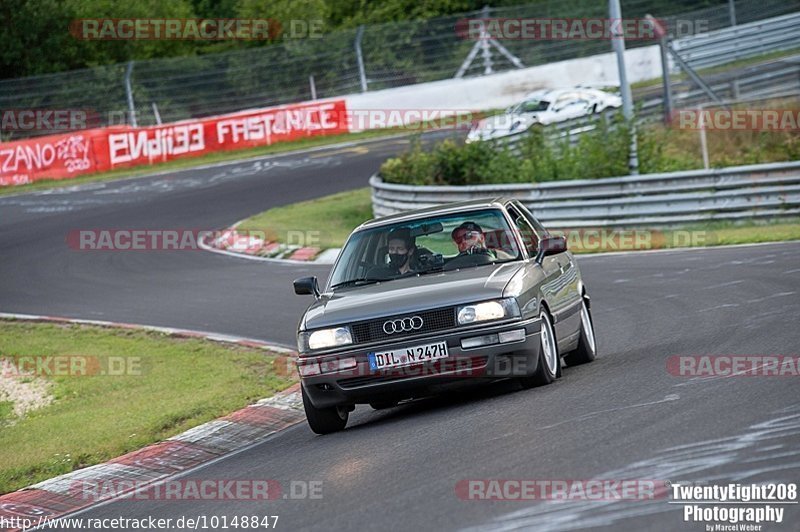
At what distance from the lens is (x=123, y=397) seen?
478 inches

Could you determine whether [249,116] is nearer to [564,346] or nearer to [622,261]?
[622,261]

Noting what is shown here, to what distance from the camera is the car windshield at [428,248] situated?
9.74 meters

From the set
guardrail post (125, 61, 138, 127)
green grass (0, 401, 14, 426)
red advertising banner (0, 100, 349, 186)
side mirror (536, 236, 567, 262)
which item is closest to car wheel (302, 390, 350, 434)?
side mirror (536, 236, 567, 262)

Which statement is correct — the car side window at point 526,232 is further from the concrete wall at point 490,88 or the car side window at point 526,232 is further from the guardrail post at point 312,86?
the guardrail post at point 312,86

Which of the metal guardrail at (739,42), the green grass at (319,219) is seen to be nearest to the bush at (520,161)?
the green grass at (319,219)

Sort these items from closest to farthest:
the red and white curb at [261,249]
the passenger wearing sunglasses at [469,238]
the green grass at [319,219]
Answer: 1. the passenger wearing sunglasses at [469,238]
2. the red and white curb at [261,249]
3. the green grass at [319,219]

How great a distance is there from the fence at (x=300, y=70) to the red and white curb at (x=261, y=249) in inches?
506

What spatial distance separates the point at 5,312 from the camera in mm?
18891

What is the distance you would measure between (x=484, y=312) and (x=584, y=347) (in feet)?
7.30

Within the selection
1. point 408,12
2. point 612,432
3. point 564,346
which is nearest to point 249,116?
point 408,12

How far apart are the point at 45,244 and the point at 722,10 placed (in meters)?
24.5

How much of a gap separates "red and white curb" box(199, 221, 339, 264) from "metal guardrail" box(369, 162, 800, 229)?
5.46 feet

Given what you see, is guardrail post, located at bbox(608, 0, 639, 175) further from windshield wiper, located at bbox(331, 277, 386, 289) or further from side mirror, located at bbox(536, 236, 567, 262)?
windshield wiper, located at bbox(331, 277, 386, 289)

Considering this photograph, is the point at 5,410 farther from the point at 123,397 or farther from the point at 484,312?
the point at 484,312
